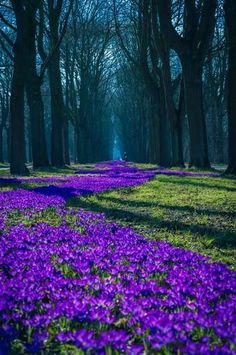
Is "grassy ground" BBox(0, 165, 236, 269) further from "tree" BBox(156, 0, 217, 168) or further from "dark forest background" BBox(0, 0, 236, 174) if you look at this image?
"tree" BBox(156, 0, 217, 168)

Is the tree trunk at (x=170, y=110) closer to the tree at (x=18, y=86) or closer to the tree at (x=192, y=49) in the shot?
the tree at (x=192, y=49)

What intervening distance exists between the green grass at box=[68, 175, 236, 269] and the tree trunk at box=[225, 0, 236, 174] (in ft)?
11.9

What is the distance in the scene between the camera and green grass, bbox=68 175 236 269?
585 centimetres

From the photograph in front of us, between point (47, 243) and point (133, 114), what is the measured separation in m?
54.2

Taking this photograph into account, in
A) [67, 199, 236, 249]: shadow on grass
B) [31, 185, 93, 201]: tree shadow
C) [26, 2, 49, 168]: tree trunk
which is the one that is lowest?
[67, 199, 236, 249]: shadow on grass

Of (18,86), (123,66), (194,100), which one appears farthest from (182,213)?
(123,66)

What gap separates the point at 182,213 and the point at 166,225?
1.31m

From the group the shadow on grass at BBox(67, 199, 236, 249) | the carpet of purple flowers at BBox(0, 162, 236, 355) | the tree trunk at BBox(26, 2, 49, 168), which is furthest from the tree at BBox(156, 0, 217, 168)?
the carpet of purple flowers at BBox(0, 162, 236, 355)

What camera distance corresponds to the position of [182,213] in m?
8.26

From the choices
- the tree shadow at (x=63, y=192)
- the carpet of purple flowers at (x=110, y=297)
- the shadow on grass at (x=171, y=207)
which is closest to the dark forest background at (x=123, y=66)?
the tree shadow at (x=63, y=192)

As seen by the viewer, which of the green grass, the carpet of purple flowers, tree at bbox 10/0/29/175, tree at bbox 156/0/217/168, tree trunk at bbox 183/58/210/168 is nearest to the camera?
the carpet of purple flowers

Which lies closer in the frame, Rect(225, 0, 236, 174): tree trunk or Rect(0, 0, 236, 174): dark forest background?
Rect(225, 0, 236, 174): tree trunk

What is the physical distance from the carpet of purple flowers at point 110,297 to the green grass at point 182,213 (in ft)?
2.18

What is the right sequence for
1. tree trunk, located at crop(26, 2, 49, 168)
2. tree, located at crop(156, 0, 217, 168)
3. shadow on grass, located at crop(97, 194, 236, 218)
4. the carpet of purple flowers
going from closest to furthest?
the carpet of purple flowers, shadow on grass, located at crop(97, 194, 236, 218), tree, located at crop(156, 0, 217, 168), tree trunk, located at crop(26, 2, 49, 168)
